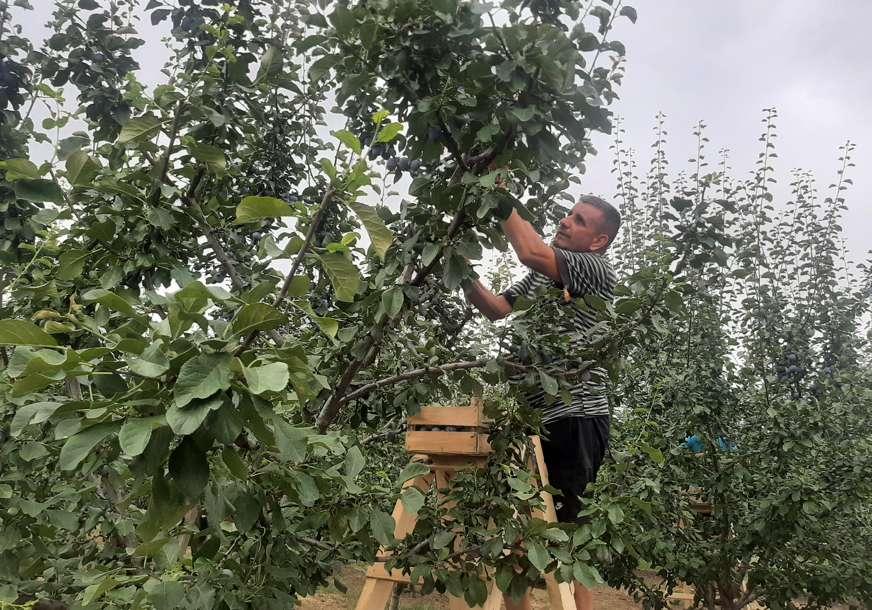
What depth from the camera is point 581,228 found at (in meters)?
2.61

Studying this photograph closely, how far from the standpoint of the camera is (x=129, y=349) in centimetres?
89

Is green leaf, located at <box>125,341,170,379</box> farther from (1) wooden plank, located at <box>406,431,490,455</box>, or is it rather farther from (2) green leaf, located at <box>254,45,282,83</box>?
(1) wooden plank, located at <box>406,431,490,455</box>

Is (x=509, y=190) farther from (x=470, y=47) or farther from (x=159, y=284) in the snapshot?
(x=159, y=284)

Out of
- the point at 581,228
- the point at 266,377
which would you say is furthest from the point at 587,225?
the point at 266,377

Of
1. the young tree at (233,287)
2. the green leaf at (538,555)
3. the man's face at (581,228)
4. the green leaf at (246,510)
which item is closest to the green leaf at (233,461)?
the young tree at (233,287)

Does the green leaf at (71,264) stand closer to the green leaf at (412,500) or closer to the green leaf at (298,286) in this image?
the green leaf at (298,286)

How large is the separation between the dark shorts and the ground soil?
2.89 m

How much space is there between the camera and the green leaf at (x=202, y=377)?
2.68 feet

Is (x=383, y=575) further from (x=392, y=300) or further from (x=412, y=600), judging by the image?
(x=412, y=600)

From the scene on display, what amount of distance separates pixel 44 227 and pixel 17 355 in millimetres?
1402

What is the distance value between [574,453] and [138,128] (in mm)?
1767

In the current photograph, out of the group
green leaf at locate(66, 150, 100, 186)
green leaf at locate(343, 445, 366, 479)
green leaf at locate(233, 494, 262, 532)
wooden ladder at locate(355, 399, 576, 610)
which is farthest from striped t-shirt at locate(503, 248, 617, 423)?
green leaf at locate(66, 150, 100, 186)

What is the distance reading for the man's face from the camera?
2609mm

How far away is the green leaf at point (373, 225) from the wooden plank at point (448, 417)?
0.97 metres
